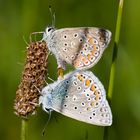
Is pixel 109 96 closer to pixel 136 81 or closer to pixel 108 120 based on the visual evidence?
pixel 108 120

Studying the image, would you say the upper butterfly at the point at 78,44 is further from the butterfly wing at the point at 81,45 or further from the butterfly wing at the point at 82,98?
the butterfly wing at the point at 82,98

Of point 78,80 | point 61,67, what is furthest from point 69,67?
point 78,80

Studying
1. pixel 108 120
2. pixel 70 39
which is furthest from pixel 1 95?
pixel 108 120

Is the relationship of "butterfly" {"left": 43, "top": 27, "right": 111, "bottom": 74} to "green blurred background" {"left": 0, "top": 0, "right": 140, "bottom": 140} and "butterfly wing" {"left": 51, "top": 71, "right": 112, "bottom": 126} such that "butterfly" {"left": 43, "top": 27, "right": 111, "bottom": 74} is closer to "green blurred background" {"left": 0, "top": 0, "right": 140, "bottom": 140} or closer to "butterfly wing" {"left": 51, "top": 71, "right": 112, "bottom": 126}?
"butterfly wing" {"left": 51, "top": 71, "right": 112, "bottom": 126}

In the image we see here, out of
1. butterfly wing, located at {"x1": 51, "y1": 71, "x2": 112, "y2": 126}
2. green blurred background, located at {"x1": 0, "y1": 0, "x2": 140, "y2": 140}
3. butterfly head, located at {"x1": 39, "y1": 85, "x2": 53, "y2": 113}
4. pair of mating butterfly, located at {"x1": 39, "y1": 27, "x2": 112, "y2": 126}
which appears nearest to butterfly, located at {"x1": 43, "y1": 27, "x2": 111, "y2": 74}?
pair of mating butterfly, located at {"x1": 39, "y1": 27, "x2": 112, "y2": 126}

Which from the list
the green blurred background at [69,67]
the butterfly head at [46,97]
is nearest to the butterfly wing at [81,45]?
the butterfly head at [46,97]
